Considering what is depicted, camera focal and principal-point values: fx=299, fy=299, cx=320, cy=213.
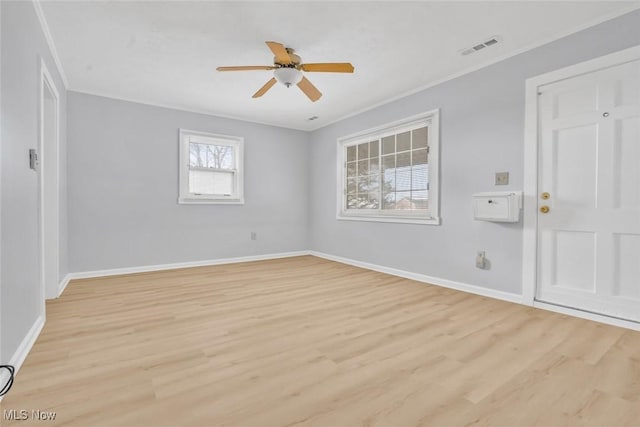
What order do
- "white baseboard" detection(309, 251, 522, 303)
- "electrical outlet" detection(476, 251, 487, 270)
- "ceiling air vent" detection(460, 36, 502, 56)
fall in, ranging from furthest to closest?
Result: "electrical outlet" detection(476, 251, 487, 270), "white baseboard" detection(309, 251, 522, 303), "ceiling air vent" detection(460, 36, 502, 56)

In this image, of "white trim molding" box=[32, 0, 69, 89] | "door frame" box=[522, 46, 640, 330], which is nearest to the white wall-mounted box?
"door frame" box=[522, 46, 640, 330]

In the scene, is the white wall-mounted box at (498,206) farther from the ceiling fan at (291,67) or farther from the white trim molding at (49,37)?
the white trim molding at (49,37)

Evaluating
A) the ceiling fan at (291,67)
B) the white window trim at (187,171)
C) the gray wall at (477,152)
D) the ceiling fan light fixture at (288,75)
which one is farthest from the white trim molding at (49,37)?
the gray wall at (477,152)

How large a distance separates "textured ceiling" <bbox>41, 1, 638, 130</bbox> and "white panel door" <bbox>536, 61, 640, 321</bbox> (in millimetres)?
627

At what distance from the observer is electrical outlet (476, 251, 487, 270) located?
329 cm

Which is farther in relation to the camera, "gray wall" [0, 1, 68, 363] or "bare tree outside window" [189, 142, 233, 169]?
"bare tree outside window" [189, 142, 233, 169]

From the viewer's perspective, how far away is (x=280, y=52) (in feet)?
8.80

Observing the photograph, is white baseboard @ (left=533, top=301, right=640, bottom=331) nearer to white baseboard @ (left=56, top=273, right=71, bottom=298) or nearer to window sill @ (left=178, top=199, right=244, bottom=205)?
window sill @ (left=178, top=199, right=244, bottom=205)

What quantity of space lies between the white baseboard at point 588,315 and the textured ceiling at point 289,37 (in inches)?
98.1

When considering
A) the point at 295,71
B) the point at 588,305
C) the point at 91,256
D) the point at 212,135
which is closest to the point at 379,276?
the point at 588,305

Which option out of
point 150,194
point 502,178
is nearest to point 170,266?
point 150,194

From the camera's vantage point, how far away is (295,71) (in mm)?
2977

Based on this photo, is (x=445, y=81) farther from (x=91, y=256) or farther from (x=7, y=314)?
(x=91, y=256)

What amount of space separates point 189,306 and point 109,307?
754 mm
